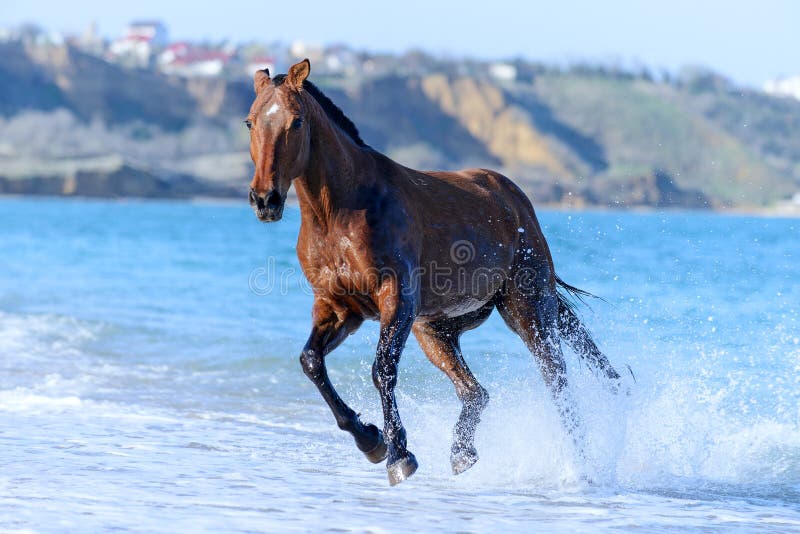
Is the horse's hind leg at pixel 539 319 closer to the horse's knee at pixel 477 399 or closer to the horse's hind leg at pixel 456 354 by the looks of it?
the horse's hind leg at pixel 456 354

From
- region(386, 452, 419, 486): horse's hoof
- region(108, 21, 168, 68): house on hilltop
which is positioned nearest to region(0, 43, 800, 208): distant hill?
region(108, 21, 168, 68): house on hilltop

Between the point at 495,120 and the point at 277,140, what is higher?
the point at 277,140

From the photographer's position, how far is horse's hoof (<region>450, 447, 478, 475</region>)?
6723 millimetres

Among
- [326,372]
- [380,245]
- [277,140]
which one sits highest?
[277,140]

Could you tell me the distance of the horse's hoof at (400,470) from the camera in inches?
238

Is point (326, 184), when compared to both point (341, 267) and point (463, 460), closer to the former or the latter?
point (341, 267)

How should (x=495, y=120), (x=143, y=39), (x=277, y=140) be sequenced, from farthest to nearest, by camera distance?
(x=143, y=39) → (x=495, y=120) → (x=277, y=140)

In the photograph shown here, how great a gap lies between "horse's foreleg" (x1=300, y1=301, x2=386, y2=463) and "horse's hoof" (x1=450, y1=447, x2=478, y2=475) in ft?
1.96

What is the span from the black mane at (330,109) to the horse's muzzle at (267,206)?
728mm

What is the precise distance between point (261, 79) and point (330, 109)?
49 centimetres

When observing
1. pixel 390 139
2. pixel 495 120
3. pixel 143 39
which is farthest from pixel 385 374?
pixel 143 39

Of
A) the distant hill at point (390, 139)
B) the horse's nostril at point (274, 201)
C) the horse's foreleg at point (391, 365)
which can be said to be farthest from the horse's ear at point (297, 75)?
the distant hill at point (390, 139)

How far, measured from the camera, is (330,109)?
6.40 metres

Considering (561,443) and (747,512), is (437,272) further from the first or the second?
(747,512)
